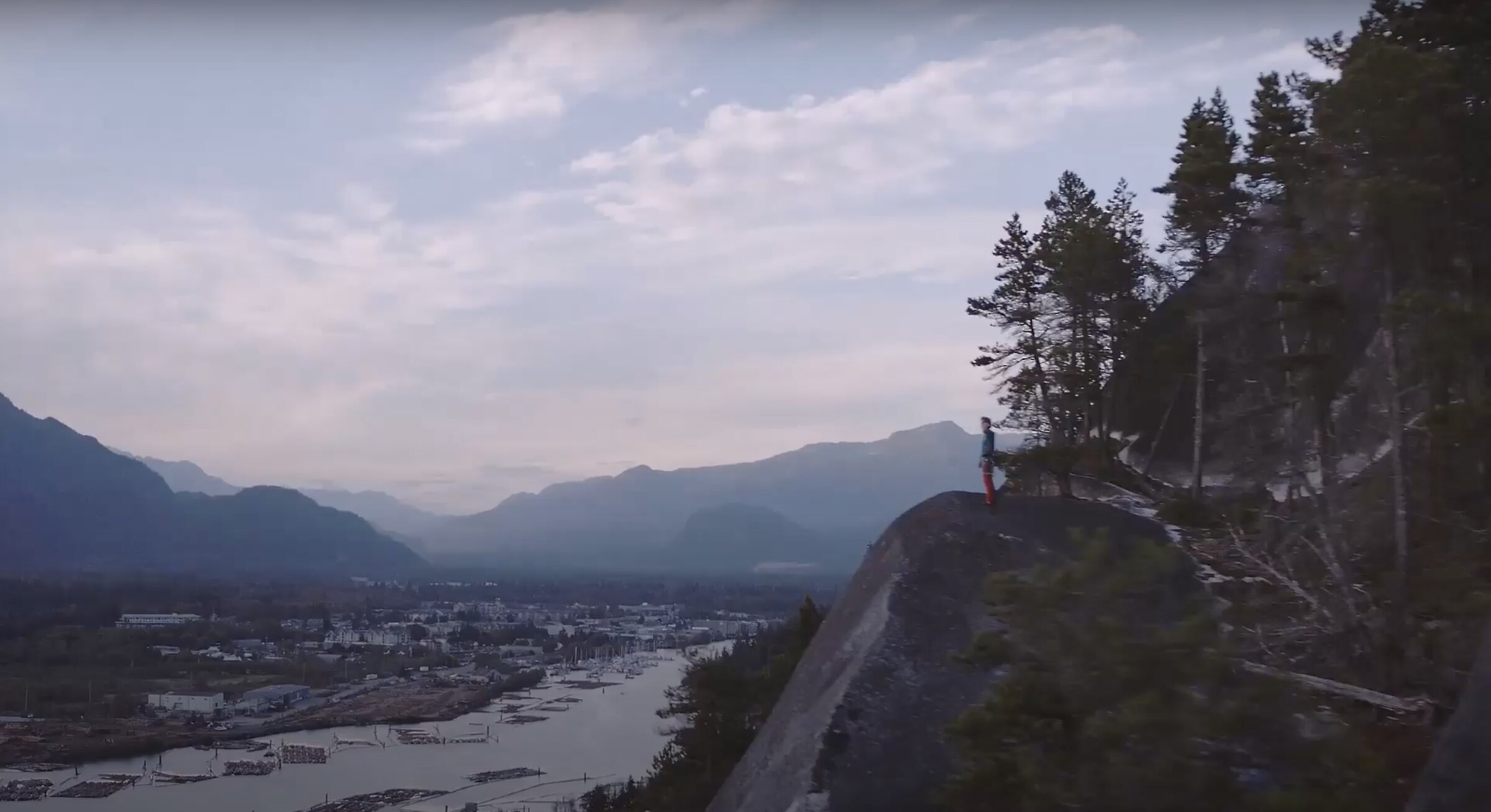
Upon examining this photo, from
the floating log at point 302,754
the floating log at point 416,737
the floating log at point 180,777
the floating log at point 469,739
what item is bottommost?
the floating log at point 469,739

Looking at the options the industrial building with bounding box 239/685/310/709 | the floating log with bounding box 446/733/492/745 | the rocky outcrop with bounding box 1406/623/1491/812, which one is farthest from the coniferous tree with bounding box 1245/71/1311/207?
the industrial building with bounding box 239/685/310/709

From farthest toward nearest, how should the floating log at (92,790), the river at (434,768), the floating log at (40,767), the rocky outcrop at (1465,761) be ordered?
1. the floating log at (40,767)
2. the river at (434,768)
3. the floating log at (92,790)
4. the rocky outcrop at (1465,761)

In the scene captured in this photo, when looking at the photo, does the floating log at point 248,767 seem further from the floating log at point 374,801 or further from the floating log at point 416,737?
the floating log at point 416,737

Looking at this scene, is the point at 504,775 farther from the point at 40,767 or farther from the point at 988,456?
the point at 988,456

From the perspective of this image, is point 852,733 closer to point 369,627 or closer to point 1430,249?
point 1430,249

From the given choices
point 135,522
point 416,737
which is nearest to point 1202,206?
point 416,737

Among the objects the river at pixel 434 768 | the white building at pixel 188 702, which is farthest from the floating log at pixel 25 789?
the white building at pixel 188 702

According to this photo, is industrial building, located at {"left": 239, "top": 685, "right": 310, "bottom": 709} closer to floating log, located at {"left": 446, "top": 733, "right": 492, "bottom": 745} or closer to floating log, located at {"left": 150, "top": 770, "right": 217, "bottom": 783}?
floating log, located at {"left": 446, "top": 733, "right": 492, "bottom": 745}
